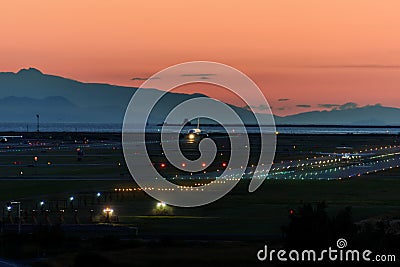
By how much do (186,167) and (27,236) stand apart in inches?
2352

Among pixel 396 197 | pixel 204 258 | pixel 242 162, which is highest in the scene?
pixel 242 162

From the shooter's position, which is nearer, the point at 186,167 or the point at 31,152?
the point at 186,167

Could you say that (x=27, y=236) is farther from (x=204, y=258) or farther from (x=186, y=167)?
(x=186, y=167)

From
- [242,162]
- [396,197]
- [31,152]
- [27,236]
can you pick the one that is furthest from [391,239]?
[31,152]

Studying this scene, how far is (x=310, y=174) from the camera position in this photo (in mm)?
97062

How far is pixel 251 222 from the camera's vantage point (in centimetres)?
5750

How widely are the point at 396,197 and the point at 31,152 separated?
8467 cm

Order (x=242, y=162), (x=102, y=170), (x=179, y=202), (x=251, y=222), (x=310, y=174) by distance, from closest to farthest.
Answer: (x=251, y=222) → (x=179, y=202) → (x=310, y=174) → (x=102, y=170) → (x=242, y=162)

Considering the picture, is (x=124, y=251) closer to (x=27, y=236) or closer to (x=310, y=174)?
(x=27, y=236)

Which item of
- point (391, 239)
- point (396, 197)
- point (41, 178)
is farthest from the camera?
point (41, 178)

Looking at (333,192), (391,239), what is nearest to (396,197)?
(333,192)

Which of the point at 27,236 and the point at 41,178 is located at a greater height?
the point at 41,178

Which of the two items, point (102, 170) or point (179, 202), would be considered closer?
point (179, 202)

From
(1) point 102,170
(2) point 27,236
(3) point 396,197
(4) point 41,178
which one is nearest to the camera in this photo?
(2) point 27,236
